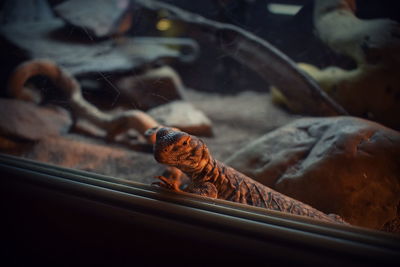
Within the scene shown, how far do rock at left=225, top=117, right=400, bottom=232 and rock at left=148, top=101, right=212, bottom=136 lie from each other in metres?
1.48

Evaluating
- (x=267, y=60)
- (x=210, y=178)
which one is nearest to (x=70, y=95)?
(x=267, y=60)

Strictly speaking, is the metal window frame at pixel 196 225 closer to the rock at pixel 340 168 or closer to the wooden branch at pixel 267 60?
the rock at pixel 340 168

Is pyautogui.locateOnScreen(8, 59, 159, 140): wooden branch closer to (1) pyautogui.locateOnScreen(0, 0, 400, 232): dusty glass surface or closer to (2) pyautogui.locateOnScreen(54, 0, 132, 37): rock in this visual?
(1) pyautogui.locateOnScreen(0, 0, 400, 232): dusty glass surface

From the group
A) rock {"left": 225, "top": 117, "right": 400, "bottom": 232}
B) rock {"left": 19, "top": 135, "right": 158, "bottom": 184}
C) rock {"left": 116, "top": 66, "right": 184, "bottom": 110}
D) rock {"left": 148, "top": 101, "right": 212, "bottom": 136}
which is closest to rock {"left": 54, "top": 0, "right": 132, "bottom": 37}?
rock {"left": 116, "top": 66, "right": 184, "bottom": 110}

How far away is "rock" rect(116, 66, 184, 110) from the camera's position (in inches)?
127

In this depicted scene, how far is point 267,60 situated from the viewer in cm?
397

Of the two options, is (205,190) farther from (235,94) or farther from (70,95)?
(235,94)

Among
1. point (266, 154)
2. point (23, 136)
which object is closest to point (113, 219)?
point (266, 154)

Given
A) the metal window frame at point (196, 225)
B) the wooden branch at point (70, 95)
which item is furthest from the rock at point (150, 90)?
the metal window frame at point (196, 225)

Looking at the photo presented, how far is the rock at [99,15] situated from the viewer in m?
3.97

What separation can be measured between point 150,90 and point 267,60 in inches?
69.8

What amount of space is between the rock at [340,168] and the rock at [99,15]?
270 centimetres

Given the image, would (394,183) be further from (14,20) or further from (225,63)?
(14,20)

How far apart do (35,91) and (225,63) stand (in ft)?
10.0
